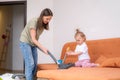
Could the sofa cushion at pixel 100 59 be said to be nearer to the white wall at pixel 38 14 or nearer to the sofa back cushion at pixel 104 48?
the sofa back cushion at pixel 104 48

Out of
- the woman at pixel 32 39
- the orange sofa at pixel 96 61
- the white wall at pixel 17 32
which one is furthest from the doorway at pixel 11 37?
the woman at pixel 32 39

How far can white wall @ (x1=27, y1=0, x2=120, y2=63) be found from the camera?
427cm

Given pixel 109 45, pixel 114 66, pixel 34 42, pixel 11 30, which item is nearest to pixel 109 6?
pixel 109 45

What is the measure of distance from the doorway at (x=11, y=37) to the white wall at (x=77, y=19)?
2.81 metres

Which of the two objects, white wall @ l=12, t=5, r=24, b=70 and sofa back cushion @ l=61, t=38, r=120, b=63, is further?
white wall @ l=12, t=5, r=24, b=70

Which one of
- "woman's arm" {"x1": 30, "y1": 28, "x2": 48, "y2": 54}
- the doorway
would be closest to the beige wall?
the doorway

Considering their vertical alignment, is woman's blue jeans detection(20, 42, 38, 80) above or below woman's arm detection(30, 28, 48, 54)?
below

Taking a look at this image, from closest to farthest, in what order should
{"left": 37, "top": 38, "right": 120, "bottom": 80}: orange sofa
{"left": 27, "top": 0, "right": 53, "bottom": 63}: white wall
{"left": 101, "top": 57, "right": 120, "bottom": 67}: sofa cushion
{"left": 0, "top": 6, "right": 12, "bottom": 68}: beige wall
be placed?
{"left": 37, "top": 38, "right": 120, "bottom": 80}: orange sofa < {"left": 101, "top": 57, "right": 120, "bottom": 67}: sofa cushion < {"left": 27, "top": 0, "right": 53, "bottom": 63}: white wall < {"left": 0, "top": 6, "right": 12, "bottom": 68}: beige wall

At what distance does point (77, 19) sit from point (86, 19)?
266 mm

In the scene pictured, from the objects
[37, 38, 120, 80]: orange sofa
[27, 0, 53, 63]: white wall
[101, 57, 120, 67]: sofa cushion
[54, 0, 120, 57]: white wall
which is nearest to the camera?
[37, 38, 120, 80]: orange sofa

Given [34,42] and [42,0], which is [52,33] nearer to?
[42,0]

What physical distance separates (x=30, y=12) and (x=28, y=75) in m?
2.42

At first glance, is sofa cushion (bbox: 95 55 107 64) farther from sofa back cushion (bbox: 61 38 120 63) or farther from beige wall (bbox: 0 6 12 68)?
beige wall (bbox: 0 6 12 68)

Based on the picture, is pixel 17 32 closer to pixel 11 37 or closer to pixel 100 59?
pixel 11 37
